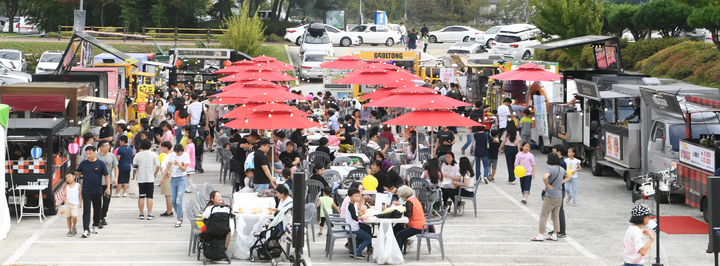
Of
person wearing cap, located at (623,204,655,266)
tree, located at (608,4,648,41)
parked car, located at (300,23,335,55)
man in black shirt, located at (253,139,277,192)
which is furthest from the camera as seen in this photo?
parked car, located at (300,23,335,55)

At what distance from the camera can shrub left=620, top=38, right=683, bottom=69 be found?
111 ft

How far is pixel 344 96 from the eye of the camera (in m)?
31.7

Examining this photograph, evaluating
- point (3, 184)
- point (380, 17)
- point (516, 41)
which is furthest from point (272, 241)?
point (380, 17)

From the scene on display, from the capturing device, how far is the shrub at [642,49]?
33903 millimetres

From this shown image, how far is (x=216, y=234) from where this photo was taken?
1090cm

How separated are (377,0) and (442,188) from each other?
6820 centimetres

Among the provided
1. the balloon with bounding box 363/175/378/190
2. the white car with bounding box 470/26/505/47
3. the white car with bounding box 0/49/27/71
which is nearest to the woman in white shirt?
the balloon with bounding box 363/175/378/190

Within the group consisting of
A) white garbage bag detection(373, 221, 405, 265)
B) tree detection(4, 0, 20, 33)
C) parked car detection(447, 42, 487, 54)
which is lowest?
white garbage bag detection(373, 221, 405, 265)

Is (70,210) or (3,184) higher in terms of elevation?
(3,184)

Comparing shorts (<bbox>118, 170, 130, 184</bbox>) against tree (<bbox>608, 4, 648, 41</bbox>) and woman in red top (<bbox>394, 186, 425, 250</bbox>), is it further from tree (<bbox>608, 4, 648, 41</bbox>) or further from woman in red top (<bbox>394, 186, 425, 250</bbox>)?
tree (<bbox>608, 4, 648, 41</bbox>)

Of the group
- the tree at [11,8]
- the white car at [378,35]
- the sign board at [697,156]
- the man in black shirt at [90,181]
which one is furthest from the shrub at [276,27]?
the man in black shirt at [90,181]

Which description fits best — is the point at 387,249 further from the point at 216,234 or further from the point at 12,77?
the point at 12,77

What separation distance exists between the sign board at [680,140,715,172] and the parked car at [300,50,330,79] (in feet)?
83.4

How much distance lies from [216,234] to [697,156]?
29.4ft
